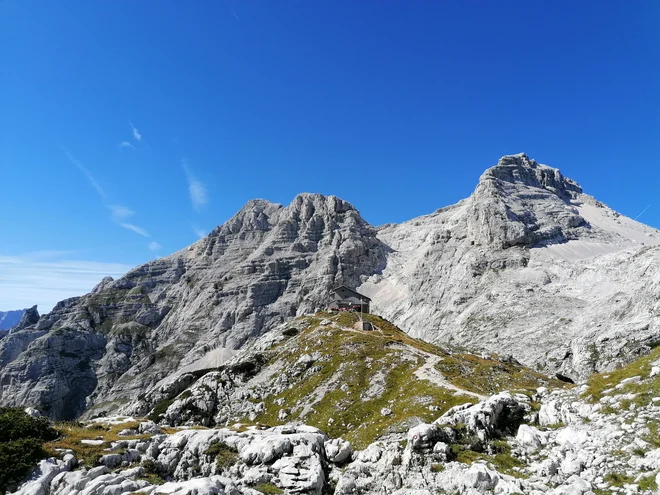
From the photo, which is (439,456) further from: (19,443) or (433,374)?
(433,374)

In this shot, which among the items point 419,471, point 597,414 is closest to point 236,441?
point 419,471

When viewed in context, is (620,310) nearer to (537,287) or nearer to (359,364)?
(537,287)

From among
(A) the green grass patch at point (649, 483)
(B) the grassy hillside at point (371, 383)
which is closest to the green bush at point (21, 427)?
(B) the grassy hillside at point (371, 383)

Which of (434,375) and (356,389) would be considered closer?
(434,375)

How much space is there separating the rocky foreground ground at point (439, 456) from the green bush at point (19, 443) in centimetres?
87

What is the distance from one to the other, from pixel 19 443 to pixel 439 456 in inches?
1034

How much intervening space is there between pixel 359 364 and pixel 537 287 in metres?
123

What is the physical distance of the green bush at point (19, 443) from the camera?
23.0 meters

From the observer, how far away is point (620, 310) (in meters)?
110

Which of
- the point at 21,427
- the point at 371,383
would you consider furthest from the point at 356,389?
the point at 21,427

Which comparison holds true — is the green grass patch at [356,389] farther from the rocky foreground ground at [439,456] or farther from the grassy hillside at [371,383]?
the rocky foreground ground at [439,456]

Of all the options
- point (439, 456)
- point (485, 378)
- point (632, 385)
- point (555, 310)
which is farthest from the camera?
point (555, 310)

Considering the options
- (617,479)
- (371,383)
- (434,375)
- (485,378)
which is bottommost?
(617,479)

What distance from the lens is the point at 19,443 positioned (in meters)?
24.8
